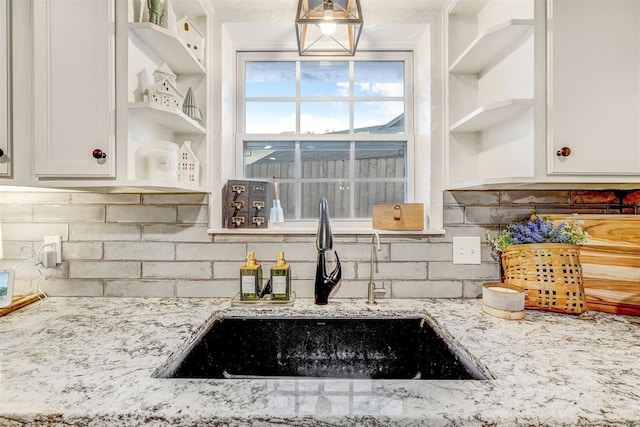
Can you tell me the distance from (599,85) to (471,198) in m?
0.60

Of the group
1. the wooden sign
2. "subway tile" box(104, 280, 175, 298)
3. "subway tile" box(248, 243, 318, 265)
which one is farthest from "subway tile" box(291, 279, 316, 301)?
"subway tile" box(104, 280, 175, 298)

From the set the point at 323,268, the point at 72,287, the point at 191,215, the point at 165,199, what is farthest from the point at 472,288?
the point at 72,287

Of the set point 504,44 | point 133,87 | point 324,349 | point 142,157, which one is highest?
point 504,44

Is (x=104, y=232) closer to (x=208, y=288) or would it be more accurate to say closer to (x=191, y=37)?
(x=208, y=288)

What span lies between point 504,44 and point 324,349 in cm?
138

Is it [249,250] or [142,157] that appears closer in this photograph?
[142,157]

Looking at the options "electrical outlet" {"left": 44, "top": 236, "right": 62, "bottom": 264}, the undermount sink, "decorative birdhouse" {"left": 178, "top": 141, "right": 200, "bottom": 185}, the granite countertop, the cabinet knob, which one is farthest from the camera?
"electrical outlet" {"left": 44, "top": 236, "right": 62, "bottom": 264}

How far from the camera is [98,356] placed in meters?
0.91

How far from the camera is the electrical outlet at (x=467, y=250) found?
1.51 m

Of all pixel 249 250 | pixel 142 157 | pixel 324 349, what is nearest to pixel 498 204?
pixel 324 349

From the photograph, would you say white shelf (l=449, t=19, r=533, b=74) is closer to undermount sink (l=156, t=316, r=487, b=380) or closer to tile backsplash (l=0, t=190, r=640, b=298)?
tile backsplash (l=0, t=190, r=640, b=298)

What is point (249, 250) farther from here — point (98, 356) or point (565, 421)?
point (565, 421)

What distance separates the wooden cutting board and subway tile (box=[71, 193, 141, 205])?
1.93m

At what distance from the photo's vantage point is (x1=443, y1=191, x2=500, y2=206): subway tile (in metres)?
1.51
